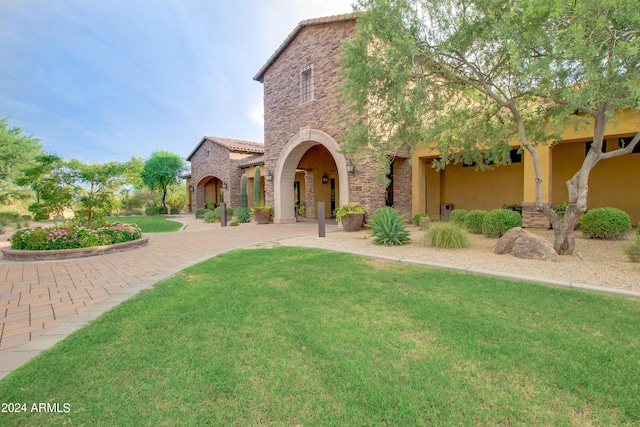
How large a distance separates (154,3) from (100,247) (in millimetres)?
12200

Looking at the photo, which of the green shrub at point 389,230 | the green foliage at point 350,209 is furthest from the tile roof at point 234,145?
the green shrub at point 389,230

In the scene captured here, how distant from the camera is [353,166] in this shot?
12523 millimetres

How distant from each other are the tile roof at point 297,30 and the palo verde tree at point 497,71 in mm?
5923

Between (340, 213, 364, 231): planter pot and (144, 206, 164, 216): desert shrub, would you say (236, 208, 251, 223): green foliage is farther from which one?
(144, 206, 164, 216): desert shrub

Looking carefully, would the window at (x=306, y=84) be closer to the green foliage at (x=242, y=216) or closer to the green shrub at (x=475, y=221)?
the green foliage at (x=242, y=216)

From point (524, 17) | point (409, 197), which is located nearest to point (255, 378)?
point (524, 17)

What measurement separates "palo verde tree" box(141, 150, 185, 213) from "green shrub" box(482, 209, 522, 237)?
2731 centimetres

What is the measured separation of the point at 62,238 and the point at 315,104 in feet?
34.9

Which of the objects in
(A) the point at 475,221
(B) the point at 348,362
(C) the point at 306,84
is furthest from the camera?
(C) the point at 306,84

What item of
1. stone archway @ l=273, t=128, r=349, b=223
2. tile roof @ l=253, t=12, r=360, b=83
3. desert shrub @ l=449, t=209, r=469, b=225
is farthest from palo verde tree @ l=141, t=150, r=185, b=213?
desert shrub @ l=449, t=209, r=469, b=225

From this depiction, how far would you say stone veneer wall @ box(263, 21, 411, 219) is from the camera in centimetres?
1250

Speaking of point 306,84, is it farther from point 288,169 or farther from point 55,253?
point 55,253

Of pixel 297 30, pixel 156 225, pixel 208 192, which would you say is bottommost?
pixel 156 225

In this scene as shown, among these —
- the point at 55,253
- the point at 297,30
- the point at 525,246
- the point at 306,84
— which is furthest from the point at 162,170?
the point at 525,246
